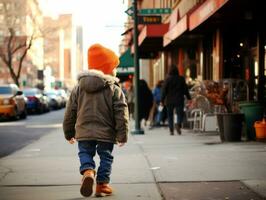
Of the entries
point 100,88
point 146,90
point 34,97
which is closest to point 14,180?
point 100,88

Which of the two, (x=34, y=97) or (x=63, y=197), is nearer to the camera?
(x=63, y=197)

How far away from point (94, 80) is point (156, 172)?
8.09 feet

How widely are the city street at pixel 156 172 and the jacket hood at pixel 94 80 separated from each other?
1.22 metres

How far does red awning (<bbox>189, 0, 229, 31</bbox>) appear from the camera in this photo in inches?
574

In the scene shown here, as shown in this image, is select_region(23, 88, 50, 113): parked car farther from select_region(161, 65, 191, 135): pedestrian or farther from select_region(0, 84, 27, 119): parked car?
select_region(161, 65, 191, 135): pedestrian

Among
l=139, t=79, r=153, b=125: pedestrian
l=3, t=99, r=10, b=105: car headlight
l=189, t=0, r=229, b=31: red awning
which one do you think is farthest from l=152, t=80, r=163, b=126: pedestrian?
l=3, t=99, r=10, b=105: car headlight

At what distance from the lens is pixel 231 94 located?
1647 centimetres

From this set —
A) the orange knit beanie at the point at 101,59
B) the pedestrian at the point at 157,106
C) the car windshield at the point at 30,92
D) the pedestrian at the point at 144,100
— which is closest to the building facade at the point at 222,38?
the pedestrian at the point at 157,106

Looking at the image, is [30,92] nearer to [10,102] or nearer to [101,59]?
[10,102]

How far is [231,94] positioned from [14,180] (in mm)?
9334

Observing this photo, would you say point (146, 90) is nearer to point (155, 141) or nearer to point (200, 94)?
point (200, 94)

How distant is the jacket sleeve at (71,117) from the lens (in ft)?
22.6

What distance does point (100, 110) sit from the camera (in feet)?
22.1

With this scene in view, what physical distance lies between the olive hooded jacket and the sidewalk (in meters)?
0.72
